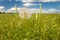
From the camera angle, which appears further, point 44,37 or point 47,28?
point 47,28

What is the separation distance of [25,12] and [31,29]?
1.77ft

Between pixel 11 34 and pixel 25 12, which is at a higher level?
pixel 25 12

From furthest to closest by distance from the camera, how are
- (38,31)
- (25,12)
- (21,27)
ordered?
(21,27) < (38,31) < (25,12)

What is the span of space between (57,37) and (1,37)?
1.28 meters

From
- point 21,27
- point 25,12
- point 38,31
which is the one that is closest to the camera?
point 25,12

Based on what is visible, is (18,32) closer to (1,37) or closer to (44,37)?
(1,37)

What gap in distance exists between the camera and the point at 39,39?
3.69 meters

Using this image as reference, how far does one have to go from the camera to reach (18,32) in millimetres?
4070

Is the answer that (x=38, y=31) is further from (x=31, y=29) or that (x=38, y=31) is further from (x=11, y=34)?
(x=11, y=34)

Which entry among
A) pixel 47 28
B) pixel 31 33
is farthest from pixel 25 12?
pixel 47 28

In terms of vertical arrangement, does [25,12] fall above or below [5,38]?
above

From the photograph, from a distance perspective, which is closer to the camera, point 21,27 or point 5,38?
point 5,38

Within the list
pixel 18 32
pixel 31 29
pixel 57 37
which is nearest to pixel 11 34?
pixel 18 32

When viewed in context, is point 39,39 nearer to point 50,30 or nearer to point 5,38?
point 50,30
